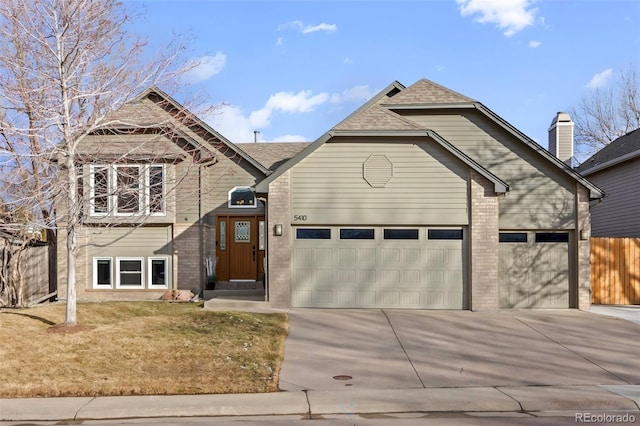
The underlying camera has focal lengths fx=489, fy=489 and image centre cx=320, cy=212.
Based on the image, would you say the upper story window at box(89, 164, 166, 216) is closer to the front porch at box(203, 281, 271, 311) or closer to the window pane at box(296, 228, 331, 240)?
the front porch at box(203, 281, 271, 311)

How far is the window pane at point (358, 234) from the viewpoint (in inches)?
562

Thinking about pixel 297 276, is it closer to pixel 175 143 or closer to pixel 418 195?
pixel 418 195

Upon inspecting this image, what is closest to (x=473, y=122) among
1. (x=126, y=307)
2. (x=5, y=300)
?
(x=126, y=307)

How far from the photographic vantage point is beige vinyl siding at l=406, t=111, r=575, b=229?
1502 cm

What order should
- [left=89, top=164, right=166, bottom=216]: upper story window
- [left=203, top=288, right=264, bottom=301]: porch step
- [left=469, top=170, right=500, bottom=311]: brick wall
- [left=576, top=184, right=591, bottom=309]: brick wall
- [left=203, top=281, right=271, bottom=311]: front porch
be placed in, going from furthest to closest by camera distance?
[left=203, top=288, right=264, bottom=301]: porch step, [left=576, top=184, right=591, bottom=309]: brick wall, [left=469, top=170, right=500, bottom=311]: brick wall, [left=203, top=281, right=271, bottom=311]: front porch, [left=89, top=164, right=166, bottom=216]: upper story window

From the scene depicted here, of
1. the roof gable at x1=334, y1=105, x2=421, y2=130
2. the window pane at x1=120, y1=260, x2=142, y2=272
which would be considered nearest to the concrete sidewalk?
the roof gable at x1=334, y1=105, x2=421, y2=130

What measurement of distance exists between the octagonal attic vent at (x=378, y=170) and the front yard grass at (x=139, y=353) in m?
4.71

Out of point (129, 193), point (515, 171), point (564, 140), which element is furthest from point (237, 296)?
point (564, 140)

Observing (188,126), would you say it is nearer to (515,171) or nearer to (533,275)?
(515,171)

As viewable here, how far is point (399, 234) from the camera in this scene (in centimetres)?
1427

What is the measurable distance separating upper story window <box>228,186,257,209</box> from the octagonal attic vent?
4.63m

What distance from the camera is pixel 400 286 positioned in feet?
46.3

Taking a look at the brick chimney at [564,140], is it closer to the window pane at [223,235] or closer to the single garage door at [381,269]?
the single garage door at [381,269]

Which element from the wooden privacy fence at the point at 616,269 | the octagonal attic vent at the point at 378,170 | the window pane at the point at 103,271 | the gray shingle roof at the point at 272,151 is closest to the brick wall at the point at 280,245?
the octagonal attic vent at the point at 378,170
